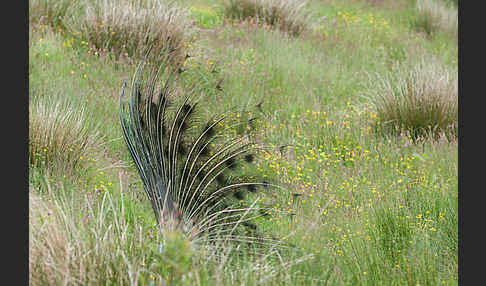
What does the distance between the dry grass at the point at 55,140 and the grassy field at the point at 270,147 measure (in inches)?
0.6

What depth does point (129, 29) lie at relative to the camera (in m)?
7.17

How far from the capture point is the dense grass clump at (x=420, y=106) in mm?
6781

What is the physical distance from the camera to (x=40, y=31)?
729 cm

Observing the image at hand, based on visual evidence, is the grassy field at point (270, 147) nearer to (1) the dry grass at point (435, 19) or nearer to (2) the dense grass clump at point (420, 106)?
(2) the dense grass clump at point (420, 106)

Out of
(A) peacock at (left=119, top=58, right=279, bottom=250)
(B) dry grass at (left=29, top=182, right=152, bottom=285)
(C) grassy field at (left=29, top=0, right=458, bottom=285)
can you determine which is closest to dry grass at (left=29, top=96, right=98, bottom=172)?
(C) grassy field at (left=29, top=0, right=458, bottom=285)

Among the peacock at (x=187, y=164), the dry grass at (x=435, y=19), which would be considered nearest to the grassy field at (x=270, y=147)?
the peacock at (x=187, y=164)

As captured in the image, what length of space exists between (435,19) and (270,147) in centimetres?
866

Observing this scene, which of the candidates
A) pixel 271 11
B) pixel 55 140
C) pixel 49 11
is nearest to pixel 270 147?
pixel 55 140

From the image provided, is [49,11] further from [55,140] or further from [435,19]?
[435,19]

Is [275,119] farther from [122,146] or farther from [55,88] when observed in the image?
[55,88]

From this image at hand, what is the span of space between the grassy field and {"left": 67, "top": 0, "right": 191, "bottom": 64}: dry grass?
23mm

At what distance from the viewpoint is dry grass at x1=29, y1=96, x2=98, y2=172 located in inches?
181

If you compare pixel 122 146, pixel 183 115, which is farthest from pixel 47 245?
pixel 122 146

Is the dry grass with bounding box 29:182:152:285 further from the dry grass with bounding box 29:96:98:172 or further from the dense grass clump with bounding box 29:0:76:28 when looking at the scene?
the dense grass clump with bounding box 29:0:76:28
